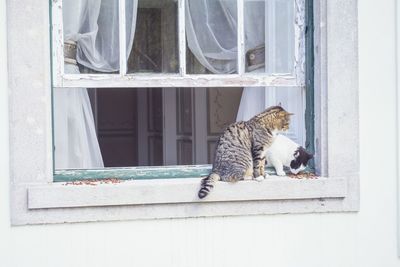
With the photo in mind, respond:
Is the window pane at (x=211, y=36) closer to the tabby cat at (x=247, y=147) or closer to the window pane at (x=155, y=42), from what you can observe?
the window pane at (x=155, y=42)

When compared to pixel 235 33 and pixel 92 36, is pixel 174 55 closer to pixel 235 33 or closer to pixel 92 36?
pixel 235 33

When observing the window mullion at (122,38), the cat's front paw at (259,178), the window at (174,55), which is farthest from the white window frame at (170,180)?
the window mullion at (122,38)

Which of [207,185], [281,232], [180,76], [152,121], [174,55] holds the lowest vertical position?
[281,232]

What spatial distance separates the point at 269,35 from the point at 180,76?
A: 614mm

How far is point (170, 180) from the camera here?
366 cm

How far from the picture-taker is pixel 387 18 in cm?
381

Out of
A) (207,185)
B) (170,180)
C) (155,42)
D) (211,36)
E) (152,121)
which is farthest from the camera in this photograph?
(152,121)

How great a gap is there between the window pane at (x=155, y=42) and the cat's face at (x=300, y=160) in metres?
0.82

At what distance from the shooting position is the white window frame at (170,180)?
3.44 meters

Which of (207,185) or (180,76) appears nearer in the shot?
(207,185)

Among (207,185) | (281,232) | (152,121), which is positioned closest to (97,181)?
(207,185)

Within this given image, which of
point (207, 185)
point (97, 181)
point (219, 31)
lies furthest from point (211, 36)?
point (97, 181)

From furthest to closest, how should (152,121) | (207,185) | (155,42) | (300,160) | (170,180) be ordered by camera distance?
(152,121) < (155,42) < (300,160) < (170,180) < (207,185)

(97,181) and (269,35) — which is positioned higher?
(269,35)
